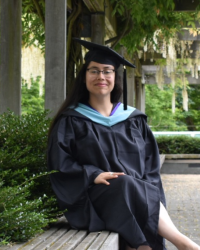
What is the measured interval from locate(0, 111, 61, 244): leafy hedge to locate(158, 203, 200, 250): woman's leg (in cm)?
65

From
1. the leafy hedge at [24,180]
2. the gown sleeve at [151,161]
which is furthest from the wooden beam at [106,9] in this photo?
the gown sleeve at [151,161]

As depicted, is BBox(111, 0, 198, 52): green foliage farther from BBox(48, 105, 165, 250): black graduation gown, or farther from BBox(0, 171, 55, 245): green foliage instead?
BBox(0, 171, 55, 245): green foliage

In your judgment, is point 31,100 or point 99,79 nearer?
point 99,79

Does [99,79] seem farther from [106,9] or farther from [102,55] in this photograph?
[106,9]

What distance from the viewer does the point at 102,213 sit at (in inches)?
151

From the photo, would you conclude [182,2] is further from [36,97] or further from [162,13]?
[36,97]

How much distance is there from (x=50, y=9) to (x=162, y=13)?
3547 mm

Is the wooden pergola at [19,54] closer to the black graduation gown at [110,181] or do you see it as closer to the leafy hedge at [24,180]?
the leafy hedge at [24,180]

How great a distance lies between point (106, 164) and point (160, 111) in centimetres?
3193

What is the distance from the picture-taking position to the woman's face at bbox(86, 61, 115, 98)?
4.20m

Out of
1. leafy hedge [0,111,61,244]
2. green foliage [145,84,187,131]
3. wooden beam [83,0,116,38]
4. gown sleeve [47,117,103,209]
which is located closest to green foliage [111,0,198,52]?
wooden beam [83,0,116,38]

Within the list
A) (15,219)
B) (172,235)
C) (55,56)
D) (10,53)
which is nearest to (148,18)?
(10,53)

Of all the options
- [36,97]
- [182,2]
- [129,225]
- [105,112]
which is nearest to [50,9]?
[105,112]

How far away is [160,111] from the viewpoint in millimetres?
35688
